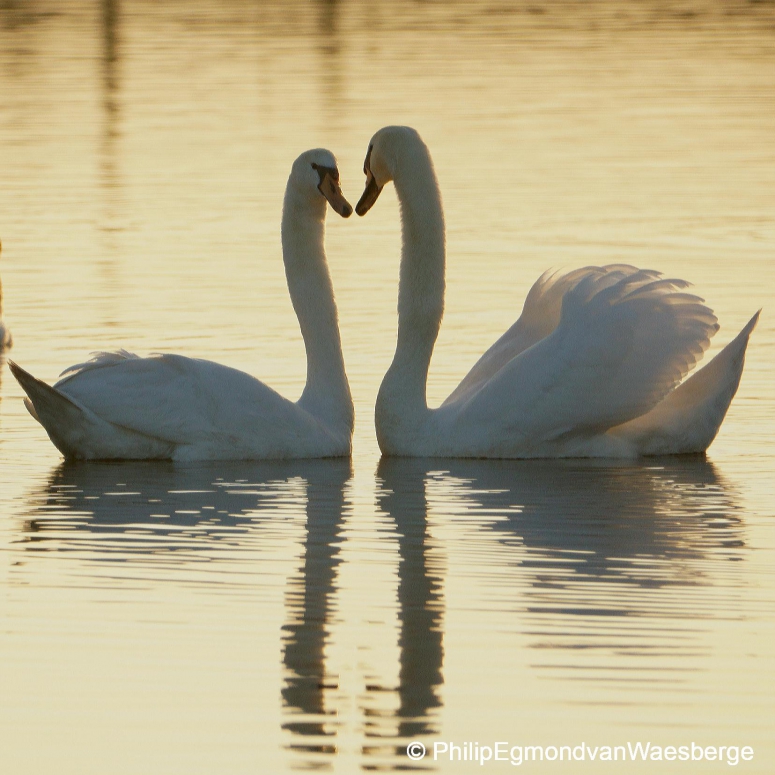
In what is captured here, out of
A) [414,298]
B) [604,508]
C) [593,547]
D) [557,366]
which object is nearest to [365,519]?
[604,508]

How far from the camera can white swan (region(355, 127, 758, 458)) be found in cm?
1014

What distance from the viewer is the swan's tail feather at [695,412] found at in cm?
1062

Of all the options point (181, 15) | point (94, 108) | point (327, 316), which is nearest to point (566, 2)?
point (181, 15)

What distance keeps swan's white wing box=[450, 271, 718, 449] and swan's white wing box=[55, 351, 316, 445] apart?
1.07 metres

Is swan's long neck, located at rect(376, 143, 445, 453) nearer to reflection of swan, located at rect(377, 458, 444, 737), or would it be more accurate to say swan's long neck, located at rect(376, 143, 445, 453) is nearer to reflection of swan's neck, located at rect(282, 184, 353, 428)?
reflection of swan's neck, located at rect(282, 184, 353, 428)

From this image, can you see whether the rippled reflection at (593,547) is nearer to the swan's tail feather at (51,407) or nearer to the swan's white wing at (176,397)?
the swan's white wing at (176,397)

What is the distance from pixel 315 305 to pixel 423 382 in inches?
28.3

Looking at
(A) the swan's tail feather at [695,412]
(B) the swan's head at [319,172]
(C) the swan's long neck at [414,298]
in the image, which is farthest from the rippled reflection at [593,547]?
(B) the swan's head at [319,172]

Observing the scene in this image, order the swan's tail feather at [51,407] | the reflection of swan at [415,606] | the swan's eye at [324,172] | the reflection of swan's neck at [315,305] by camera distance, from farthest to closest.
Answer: the reflection of swan's neck at [315,305], the swan's eye at [324,172], the swan's tail feather at [51,407], the reflection of swan at [415,606]

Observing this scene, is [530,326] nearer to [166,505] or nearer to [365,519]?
[365,519]

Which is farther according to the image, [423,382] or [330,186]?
[423,382]

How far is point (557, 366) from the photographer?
10.1m

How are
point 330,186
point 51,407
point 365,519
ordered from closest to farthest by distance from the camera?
point 365,519
point 51,407
point 330,186

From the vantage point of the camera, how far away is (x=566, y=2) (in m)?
55.3
